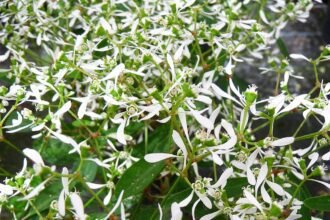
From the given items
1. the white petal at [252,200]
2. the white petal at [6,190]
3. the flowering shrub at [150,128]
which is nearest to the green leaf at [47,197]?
the flowering shrub at [150,128]

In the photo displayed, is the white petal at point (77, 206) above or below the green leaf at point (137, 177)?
above

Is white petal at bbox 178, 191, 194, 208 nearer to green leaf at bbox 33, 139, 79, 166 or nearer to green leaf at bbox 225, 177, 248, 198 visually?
green leaf at bbox 225, 177, 248, 198

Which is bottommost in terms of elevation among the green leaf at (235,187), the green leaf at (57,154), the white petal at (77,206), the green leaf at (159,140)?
the green leaf at (57,154)

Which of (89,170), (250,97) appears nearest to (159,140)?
(89,170)

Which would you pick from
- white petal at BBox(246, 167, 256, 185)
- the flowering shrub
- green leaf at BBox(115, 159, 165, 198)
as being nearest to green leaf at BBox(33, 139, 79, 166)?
the flowering shrub

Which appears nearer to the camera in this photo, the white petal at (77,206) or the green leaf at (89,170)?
the white petal at (77,206)

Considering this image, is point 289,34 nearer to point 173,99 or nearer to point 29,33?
point 29,33

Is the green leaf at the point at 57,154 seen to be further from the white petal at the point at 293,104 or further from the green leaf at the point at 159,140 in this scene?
the white petal at the point at 293,104

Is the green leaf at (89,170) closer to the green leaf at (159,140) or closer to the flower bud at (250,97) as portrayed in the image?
the green leaf at (159,140)

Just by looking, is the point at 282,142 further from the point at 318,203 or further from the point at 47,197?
the point at 47,197
